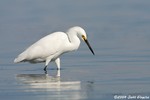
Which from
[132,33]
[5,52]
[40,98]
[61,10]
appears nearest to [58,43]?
[5,52]

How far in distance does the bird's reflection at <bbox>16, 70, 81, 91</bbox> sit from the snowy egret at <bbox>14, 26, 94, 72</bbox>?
84.8 inches

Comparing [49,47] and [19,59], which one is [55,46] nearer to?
[49,47]

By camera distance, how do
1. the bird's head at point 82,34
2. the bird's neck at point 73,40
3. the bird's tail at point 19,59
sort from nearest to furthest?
the bird's tail at point 19,59
the bird's head at point 82,34
the bird's neck at point 73,40

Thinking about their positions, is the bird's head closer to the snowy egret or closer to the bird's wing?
the snowy egret

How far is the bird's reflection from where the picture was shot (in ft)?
→ 52.9

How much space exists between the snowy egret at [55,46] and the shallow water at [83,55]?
0.97 feet

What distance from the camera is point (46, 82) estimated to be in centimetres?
1720

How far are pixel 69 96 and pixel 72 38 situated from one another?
20.5 feet

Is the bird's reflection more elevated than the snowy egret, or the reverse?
the snowy egret

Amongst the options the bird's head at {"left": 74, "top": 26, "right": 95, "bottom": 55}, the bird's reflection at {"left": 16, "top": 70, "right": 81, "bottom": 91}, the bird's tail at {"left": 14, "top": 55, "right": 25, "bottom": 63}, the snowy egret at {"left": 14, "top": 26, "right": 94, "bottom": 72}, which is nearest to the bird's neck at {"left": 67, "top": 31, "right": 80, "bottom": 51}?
the snowy egret at {"left": 14, "top": 26, "right": 94, "bottom": 72}

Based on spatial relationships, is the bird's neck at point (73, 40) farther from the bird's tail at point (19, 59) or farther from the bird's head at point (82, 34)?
the bird's tail at point (19, 59)

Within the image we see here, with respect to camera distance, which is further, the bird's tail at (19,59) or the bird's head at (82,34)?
the bird's head at (82,34)

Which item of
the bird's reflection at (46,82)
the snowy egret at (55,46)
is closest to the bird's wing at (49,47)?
the snowy egret at (55,46)

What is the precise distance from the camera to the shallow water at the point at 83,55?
1552 centimetres
